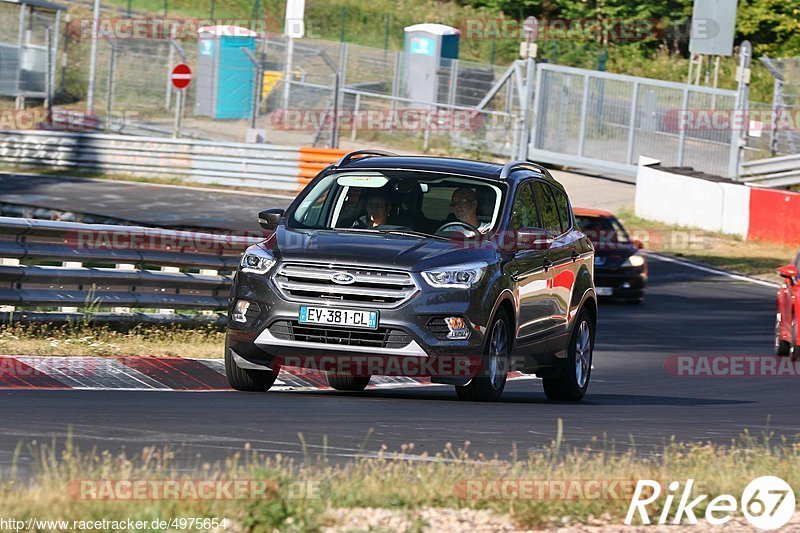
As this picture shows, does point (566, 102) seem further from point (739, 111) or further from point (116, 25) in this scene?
point (116, 25)

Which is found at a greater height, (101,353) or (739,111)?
(739,111)

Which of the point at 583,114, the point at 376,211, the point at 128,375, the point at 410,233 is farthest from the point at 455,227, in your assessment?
the point at 583,114

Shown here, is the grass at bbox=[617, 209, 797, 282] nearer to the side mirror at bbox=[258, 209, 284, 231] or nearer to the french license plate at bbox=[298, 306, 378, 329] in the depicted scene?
the side mirror at bbox=[258, 209, 284, 231]

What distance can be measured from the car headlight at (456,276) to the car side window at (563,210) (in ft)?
7.51

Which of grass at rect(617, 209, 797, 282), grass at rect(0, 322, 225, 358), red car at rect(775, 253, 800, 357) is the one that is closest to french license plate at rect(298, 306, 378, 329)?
grass at rect(0, 322, 225, 358)

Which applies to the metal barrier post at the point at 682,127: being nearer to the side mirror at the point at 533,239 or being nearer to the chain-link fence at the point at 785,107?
the chain-link fence at the point at 785,107

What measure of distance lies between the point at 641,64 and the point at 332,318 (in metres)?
50.0

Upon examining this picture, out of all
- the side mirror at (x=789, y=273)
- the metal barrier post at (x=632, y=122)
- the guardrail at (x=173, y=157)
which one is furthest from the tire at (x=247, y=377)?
the metal barrier post at (x=632, y=122)

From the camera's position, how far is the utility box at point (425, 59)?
44.8 m

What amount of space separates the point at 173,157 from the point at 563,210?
1021 inches

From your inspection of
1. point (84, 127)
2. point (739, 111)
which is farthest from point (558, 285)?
point (84, 127)

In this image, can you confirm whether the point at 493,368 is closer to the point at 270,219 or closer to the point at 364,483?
the point at 270,219

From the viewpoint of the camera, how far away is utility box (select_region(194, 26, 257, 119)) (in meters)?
46.8

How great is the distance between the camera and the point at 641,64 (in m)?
58.3
